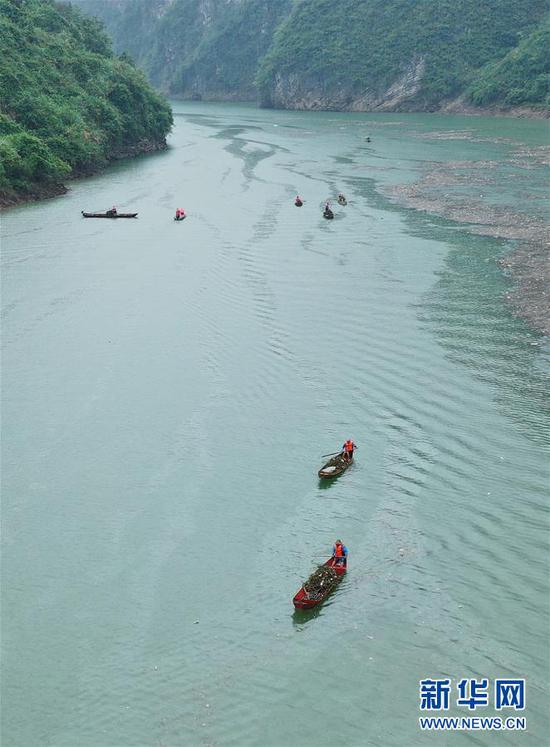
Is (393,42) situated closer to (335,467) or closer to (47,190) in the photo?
(47,190)

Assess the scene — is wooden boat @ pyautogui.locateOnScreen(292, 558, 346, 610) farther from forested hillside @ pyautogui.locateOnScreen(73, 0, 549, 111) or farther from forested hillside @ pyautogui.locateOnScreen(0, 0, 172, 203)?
forested hillside @ pyautogui.locateOnScreen(73, 0, 549, 111)

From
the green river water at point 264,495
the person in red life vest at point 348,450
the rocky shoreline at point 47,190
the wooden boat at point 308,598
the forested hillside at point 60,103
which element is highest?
the forested hillside at point 60,103

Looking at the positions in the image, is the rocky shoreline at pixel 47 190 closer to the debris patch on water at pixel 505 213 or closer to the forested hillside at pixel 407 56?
the debris patch on water at pixel 505 213

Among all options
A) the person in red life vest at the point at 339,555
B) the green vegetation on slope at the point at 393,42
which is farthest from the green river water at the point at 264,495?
the green vegetation on slope at the point at 393,42

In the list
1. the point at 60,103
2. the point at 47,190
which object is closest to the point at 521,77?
the point at 60,103

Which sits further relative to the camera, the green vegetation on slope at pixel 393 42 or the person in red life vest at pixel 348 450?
the green vegetation on slope at pixel 393 42

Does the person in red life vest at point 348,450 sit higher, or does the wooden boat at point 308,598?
the person in red life vest at point 348,450
